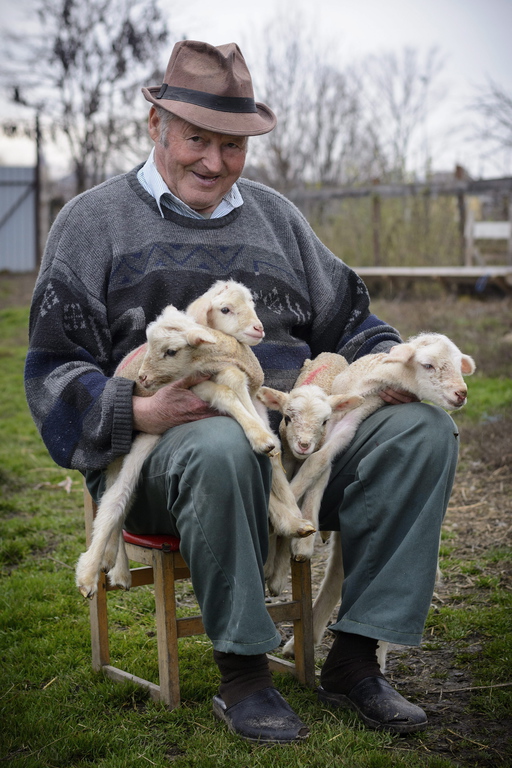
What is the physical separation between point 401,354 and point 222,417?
0.66m

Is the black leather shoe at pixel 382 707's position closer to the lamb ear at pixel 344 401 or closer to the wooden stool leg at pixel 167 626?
the wooden stool leg at pixel 167 626

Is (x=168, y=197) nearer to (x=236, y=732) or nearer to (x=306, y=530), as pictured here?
(x=306, y=530)

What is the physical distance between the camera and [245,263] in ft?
10.3

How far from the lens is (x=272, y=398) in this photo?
2.81 metres

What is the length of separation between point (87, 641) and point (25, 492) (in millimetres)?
2437

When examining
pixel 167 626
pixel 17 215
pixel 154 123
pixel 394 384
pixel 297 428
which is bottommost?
pixel 167 626

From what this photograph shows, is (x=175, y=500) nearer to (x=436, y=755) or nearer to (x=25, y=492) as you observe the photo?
(x=436, y=755)

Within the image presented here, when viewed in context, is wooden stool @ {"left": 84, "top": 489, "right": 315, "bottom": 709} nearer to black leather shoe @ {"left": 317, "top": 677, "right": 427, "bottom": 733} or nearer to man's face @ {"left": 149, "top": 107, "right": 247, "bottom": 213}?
black leather shoe @ {"left": 317, "top": 677, "right": 427, "bottom": 733}

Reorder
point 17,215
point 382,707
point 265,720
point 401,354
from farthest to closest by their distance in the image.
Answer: point 17,215 < point 401,354 < point 382,707 < point 265,720

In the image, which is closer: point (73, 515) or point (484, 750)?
point (484, 750)

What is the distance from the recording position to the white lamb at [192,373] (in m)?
2.55

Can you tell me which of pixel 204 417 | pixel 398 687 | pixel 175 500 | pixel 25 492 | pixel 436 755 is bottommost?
pixel 25 492

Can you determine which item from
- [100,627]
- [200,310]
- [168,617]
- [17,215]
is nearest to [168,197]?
[200,310]

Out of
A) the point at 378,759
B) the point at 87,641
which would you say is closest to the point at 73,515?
the point at 87,641
